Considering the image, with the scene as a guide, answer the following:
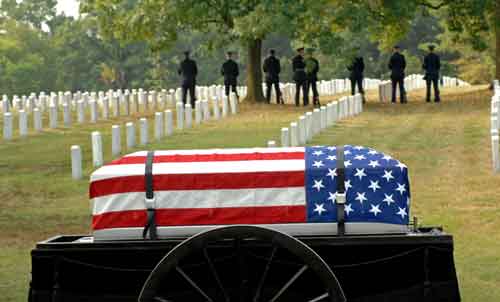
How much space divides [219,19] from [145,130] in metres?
19.2

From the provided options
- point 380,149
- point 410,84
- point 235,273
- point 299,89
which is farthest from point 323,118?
point 410,84

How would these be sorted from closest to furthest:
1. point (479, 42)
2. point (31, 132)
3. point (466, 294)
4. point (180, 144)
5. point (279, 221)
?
point (279, 221) < point (466, 294) < point (180, 144) < point (31, 132) < point (479, 42)

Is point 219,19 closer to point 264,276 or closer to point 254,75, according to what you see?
point 254,75

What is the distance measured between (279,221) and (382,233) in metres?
0.58

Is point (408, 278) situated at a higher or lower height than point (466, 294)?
higher

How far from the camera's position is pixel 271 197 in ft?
24.0

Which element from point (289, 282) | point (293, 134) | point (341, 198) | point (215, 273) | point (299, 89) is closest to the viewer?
point (289, 282)

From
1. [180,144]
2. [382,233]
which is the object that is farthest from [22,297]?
[180,144]

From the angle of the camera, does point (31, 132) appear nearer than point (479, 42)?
Yes

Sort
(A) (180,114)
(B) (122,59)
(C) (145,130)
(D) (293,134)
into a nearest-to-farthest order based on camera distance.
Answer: (D) (293,134) < (C) (145,130) < (A) (180,114) < (B) (122,59)

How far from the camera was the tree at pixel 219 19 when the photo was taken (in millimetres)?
44344

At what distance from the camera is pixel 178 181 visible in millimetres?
7352

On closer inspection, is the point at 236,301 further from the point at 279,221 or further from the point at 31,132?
the point at 31,132

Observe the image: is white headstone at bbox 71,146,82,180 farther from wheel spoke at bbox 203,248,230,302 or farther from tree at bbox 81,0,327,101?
tree at bbox 81,0,327,101
